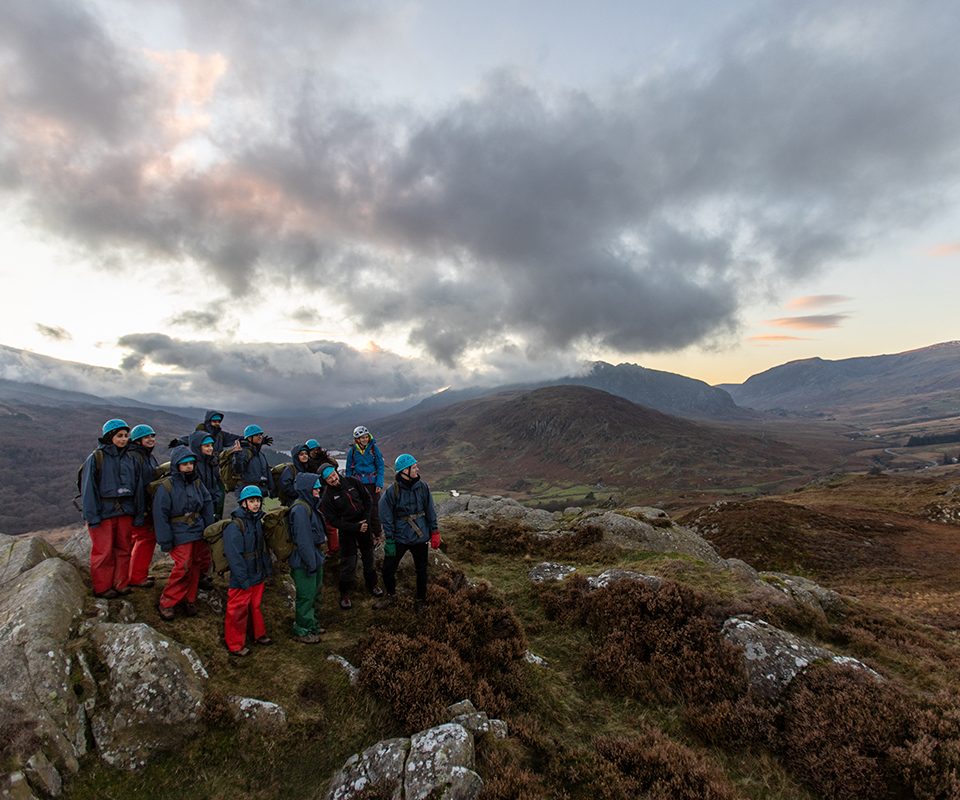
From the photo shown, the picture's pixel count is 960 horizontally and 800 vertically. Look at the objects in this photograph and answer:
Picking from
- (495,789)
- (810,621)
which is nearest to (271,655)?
(495,789)

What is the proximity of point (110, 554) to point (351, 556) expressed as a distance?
5.43 m

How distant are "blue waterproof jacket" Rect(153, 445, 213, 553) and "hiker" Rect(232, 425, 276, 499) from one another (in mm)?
3196

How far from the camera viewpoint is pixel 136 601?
10.1m

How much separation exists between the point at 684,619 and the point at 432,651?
6.75 metres

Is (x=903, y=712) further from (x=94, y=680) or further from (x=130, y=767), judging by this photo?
(x=94, y=680)

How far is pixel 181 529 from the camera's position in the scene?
1018cm

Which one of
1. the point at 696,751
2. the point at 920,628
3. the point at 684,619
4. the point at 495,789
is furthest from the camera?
the point at 920,628

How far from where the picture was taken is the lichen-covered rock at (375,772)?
700cm

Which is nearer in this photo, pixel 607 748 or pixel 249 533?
pixel 607 748

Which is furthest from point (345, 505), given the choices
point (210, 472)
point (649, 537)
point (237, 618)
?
point (649, 537)

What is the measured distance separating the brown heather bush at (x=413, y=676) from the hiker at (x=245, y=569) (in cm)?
256

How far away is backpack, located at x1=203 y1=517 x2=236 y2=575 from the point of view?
9.73m

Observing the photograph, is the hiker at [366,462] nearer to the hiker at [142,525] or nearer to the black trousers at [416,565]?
the black trousers at [416,565]

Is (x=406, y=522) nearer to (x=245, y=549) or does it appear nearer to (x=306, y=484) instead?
(x=306, y=484)
